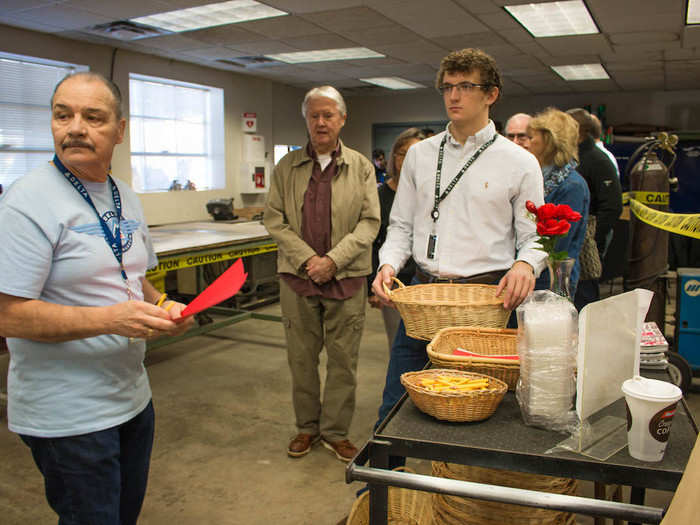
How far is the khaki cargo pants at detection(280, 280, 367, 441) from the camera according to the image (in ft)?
9.00

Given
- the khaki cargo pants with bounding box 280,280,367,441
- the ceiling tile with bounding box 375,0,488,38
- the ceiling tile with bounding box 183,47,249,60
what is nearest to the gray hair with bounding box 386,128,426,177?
the khaki cargo pants with bounding box 280,280,367,441

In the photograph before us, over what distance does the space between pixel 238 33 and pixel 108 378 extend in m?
5.62

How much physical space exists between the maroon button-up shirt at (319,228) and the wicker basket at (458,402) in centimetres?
148

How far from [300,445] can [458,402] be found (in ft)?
6.06

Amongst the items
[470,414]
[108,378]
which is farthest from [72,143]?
[470,414]

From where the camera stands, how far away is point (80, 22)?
18.4 feet

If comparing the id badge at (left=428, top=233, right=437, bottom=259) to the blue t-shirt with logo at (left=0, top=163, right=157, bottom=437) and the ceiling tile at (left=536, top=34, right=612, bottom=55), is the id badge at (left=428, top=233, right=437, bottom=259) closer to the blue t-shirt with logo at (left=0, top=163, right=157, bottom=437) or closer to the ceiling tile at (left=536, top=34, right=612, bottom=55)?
the blue t-shirt with logo at (left=0, top=163, right=157, bottom=437)

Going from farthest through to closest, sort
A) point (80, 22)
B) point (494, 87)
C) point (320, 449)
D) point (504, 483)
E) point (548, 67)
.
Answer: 1. point (548, 67)
2. point (80, 22)
3. point (320, 449)
4. point (494, 87)
5. point (504, 483)

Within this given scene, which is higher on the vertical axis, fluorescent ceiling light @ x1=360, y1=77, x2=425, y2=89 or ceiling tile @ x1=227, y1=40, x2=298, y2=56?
fluorescent ceiling light @ x1=360, y1=77, x2=425, y2=89

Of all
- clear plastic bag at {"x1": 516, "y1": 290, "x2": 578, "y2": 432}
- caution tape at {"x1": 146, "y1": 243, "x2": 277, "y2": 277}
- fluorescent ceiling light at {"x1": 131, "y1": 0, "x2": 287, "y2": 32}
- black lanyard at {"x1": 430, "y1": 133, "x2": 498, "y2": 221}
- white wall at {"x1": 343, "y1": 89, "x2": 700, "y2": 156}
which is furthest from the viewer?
white wall at {"x1": 343, "y1": 89, "x2": 700, "y2": 156}

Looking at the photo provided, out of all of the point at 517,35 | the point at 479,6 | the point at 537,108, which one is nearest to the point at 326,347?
the point at 479,6

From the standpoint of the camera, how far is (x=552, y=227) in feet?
3.93

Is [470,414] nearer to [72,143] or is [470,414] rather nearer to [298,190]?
[72,143]

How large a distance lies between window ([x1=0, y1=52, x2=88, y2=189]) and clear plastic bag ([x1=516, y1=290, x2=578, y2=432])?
6049mm
